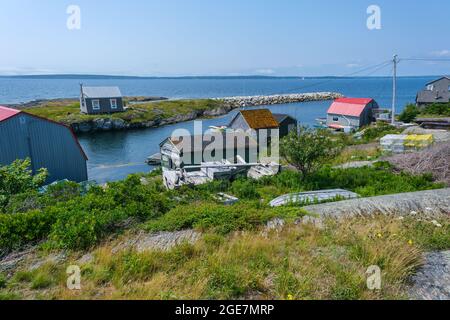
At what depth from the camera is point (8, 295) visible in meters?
5.00

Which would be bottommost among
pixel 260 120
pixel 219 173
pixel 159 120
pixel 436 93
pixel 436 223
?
pixel 159 120

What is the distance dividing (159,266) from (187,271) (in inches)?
21.6

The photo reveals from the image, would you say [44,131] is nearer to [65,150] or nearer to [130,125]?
[65,150]

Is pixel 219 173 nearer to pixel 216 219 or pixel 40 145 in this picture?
pixel 40 145

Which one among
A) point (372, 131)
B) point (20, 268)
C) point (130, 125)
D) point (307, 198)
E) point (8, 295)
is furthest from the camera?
point (130, 125)

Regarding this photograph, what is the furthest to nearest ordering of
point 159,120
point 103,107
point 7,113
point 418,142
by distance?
point 159,120 → point 103,107 → point 418,142 → point 7,113

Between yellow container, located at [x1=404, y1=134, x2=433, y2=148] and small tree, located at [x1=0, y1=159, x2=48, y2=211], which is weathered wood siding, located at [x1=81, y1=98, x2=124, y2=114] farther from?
yellow container, located at [x1=404, y1=134, x2=433, y2=148]

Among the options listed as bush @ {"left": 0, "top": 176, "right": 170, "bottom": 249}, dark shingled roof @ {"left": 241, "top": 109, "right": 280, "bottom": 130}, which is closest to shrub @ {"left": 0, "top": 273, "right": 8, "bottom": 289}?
bush @ {"left": 0, "top": 176, "right": 170, "bottom": 249}

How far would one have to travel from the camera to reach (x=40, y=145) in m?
20.7

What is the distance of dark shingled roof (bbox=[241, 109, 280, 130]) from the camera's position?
35.1 meters

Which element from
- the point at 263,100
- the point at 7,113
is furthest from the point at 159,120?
the point at 263,100

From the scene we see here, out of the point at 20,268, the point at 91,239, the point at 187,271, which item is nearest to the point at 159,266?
the point at 187,271

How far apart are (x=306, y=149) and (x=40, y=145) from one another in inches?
624
